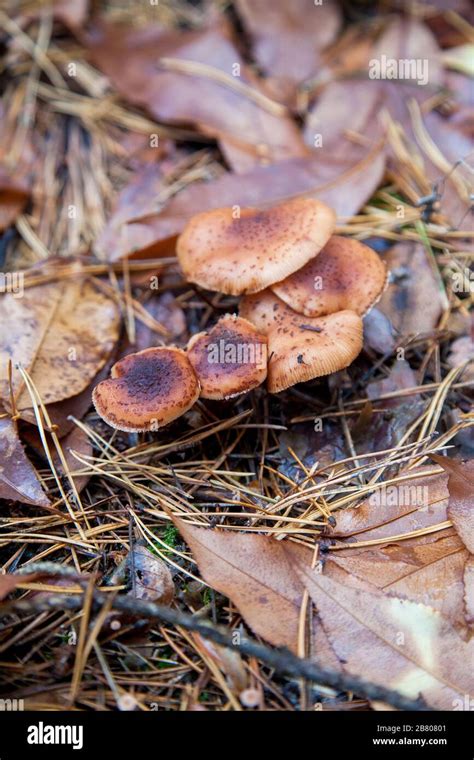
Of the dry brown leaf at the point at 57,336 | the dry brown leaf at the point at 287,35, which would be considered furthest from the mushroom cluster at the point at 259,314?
the dry brown leaf at the point at 287,35

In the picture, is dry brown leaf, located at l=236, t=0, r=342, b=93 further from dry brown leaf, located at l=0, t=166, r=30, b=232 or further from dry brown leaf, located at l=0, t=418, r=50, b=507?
dry brown leaf, located at l=0, t=418, r=50, b=507

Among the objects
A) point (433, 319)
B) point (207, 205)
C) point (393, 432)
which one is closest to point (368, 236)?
point (433, 319)

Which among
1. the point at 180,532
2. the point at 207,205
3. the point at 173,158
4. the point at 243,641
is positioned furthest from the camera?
the point at 173,158

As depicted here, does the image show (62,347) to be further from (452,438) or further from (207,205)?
(452,438)

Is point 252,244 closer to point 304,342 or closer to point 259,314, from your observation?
point 259,314

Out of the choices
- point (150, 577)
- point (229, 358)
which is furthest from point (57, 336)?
point (150, 577)

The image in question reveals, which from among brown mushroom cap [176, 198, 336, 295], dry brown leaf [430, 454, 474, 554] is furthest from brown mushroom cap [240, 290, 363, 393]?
dry brown leaf [430, 454, 474, 554]
